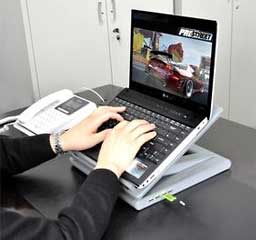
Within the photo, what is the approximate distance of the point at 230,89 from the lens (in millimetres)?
2947

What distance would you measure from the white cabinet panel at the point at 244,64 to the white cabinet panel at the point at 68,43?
87cm

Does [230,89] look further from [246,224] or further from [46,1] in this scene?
[246,224]

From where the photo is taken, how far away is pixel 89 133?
1.04m

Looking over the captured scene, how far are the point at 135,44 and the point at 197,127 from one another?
1.07ft

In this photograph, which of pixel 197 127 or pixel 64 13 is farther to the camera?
pixel 64 13

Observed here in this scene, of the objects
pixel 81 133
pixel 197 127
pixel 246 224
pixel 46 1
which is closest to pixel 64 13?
pixel 46 1

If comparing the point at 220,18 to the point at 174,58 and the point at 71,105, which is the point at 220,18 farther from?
the point at 174,58

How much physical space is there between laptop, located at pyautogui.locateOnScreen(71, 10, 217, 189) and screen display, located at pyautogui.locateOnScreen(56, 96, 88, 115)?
0.78ft

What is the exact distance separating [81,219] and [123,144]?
0.21 metres

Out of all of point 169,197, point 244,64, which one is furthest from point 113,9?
A: point 169,197

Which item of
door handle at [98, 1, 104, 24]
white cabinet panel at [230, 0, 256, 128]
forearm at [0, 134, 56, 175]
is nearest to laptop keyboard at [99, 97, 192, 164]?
forearm at [0, 134, 56, 175]

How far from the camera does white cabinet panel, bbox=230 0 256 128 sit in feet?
9.07

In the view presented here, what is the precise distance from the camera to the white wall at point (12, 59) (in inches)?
81.3

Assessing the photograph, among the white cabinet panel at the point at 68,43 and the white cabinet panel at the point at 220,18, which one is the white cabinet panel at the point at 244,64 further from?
the white cabinet panel at the point at 68,43
